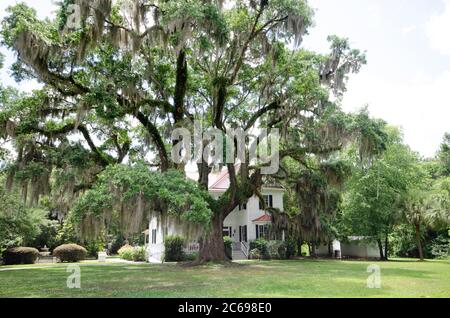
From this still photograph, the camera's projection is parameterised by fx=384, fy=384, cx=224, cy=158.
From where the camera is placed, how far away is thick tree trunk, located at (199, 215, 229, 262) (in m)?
21.4

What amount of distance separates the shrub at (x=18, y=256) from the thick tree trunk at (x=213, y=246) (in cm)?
1512

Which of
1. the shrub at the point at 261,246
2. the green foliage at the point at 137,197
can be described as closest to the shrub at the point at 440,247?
the shrub at the point at 261,246

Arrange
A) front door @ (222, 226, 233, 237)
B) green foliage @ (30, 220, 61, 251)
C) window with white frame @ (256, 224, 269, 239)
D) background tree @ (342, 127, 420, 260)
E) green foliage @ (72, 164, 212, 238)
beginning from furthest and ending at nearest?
green foliage @ (30, 220, 61, 251), front door @ (222, 226, 233, 237), window with white frame @ (256, 224, 269, 239), background tree @ (342, 127, 420, 260), green foliage @ (72, 164, 212, 238)

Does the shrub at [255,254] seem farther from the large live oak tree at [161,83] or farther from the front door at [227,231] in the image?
the large live oak tree at [161,83]

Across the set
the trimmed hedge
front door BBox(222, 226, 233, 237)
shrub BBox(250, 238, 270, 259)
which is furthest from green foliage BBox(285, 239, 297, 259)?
front door BBox(222, 226, 233, 237)

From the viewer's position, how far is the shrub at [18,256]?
28297 mm

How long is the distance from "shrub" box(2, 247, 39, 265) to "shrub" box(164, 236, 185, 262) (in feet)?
33.5

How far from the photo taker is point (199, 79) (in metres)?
21.8

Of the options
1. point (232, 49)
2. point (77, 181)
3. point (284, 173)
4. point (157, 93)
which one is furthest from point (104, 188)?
point (284, 173)

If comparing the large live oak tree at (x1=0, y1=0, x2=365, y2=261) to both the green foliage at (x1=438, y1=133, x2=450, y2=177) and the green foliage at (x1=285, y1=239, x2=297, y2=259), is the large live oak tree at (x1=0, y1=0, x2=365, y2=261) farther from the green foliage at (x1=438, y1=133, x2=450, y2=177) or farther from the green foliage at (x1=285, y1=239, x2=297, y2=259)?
the green foliage at (x1=438, y1=133, x2=450, y2=177)

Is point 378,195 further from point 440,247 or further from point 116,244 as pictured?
point 116,244

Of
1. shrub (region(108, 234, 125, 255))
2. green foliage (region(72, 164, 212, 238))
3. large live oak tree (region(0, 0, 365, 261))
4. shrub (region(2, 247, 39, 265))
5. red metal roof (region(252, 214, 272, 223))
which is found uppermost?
large live oak tree (region(0, 0, 365, 261))

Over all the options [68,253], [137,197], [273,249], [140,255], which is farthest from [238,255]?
[137,197]

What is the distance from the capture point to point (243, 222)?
1351 inches
